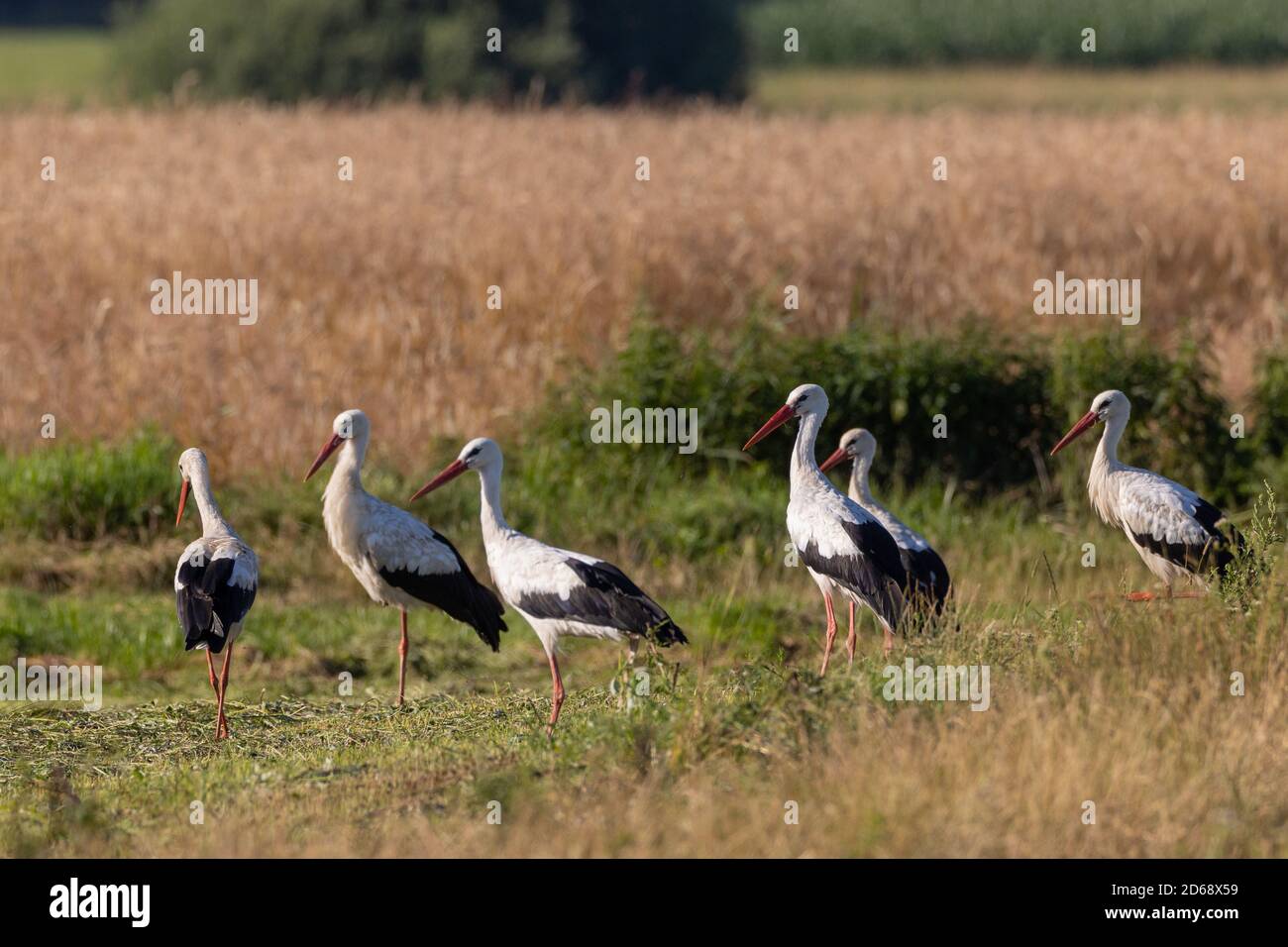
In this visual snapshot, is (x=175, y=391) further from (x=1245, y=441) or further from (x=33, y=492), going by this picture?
(x=1245, y=441)

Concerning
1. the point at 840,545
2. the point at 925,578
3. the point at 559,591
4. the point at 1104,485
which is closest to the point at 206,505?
the point at 559,591

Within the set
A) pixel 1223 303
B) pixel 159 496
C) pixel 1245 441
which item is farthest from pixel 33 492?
pixel 1223 303

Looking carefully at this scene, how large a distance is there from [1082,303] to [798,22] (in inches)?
1999

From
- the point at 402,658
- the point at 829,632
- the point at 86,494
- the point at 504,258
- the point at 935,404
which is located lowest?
the point at 402,658

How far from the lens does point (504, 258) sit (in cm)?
1597

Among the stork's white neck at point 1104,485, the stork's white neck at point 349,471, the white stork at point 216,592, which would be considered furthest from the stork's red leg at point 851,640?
the white stork at point 216,592

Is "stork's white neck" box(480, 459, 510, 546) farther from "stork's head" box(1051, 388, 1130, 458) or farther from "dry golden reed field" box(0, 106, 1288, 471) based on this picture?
"dry golden reed field" box(0, 106, 1288, 471)

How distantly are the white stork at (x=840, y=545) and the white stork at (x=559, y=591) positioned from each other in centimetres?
89

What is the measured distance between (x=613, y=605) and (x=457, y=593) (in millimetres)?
1404

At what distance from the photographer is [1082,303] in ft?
51.8

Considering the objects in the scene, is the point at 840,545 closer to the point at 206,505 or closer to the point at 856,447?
the point at 856,447

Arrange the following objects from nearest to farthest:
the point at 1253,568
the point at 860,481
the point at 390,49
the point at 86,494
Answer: the point at 1253,568 → the point at 860,481 → the point at 86,494 → the point at 390,49

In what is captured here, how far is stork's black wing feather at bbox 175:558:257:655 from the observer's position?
8336 millimetres

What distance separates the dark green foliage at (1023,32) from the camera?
6166 cm
